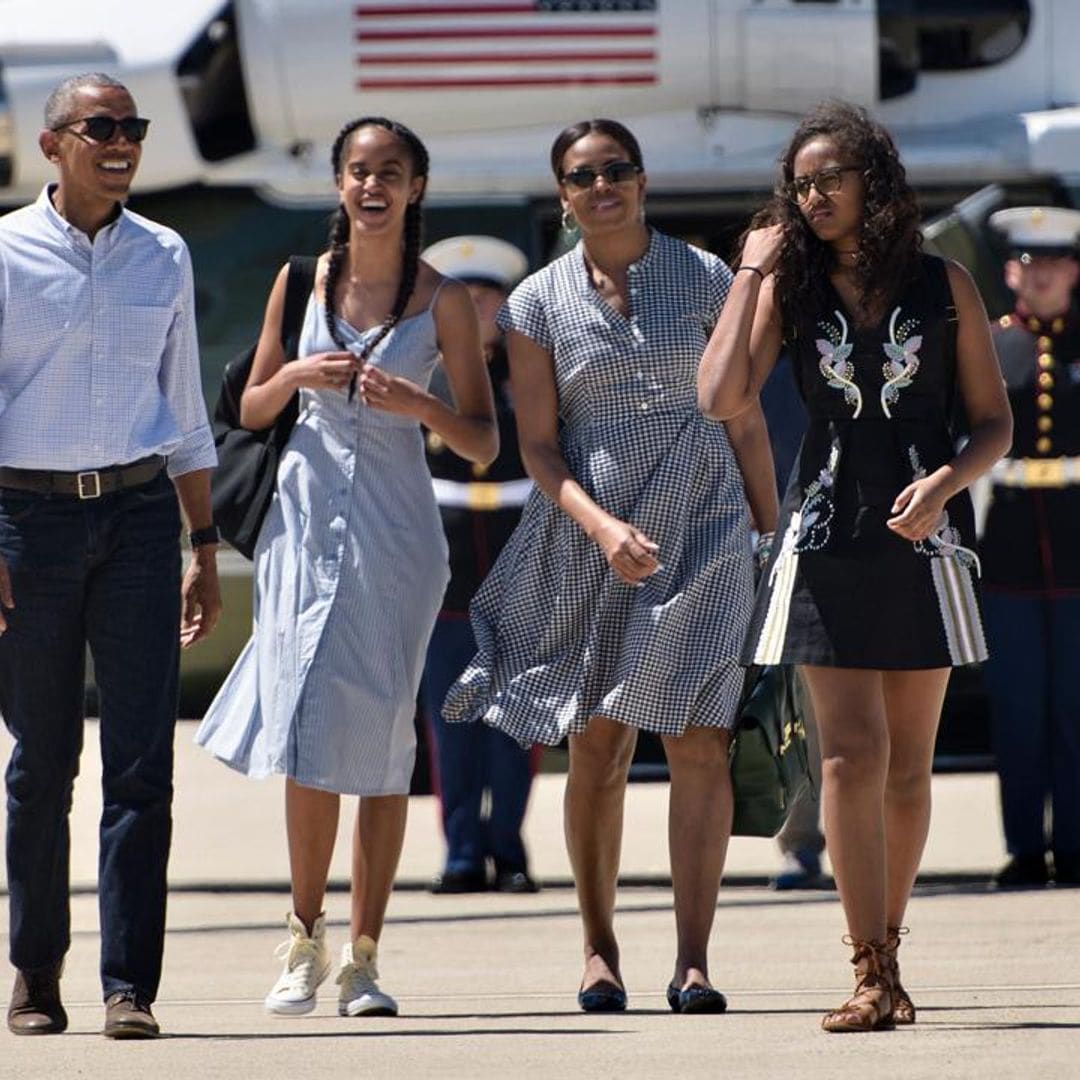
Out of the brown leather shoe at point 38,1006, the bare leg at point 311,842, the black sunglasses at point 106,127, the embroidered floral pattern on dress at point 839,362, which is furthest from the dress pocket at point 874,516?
the brown leather shoe at point 38,1006

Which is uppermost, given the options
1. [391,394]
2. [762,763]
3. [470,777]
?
[391,394]

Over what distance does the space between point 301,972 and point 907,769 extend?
1202 mm

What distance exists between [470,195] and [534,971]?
2951 millimetres

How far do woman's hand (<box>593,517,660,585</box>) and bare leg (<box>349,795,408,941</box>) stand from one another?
644mm

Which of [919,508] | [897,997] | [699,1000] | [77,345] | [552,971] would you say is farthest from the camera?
[552,971]

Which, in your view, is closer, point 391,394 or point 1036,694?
point 391,394

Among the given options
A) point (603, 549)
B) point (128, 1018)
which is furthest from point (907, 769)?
point (128, 1018)

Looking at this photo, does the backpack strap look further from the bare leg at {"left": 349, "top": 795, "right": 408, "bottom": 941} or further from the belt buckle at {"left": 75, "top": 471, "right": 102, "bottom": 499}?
the bare leg at {"left": 349, "top": 795, "right": 408, "bottom": 941}

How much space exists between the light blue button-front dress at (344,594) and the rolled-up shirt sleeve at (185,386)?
0.88ft

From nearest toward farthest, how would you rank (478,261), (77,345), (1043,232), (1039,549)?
(77,345) → (1039,549) → (1043,232) → (478,261)

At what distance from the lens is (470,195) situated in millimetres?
8242

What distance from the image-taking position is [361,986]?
530 cm

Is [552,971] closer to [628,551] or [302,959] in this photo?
[302,959]

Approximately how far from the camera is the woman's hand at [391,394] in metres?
5.27
